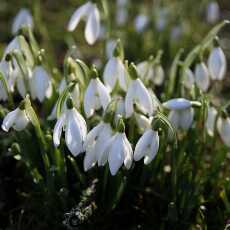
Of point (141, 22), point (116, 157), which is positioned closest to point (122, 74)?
point (116, 157)

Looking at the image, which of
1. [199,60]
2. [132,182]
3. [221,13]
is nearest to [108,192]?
[132,182]

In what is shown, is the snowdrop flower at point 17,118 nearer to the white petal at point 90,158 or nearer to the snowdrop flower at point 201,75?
the white petal at point 90,158

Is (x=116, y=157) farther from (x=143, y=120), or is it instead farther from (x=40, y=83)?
(x=40, y=83)

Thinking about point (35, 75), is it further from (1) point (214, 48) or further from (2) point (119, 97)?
(1) point (214, 48)

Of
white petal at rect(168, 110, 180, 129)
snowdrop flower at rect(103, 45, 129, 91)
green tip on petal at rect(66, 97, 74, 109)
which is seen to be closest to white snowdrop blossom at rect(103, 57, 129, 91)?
snowdrop flower at rect(103, 45, 129, 91)

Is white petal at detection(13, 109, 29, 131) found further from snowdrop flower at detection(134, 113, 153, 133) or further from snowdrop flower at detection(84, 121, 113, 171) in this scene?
snowdrop flower at detection(134, 113, 153, 133)

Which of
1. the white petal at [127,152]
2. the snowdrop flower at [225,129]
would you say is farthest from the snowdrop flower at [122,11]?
the white petal at [127,152]
